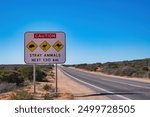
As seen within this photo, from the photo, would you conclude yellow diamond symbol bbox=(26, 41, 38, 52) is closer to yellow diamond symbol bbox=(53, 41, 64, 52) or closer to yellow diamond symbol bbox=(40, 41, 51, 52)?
yellow diamond symbol bbox=(40, 41, 51, 52)

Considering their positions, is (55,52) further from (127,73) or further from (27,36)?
(127,73)

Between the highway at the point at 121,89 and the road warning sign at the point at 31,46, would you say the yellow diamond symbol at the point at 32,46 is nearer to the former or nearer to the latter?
the road warning sign at the point at 31,46

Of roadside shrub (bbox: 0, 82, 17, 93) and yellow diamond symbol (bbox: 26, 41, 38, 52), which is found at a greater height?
yellow diamond symbol (bbox: 26, 41, 38, 52)

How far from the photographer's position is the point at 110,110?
12102 mm

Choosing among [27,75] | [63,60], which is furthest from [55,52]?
[27,75]

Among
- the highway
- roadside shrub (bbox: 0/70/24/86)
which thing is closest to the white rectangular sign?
the highway

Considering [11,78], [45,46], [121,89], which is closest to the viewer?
[45,46]

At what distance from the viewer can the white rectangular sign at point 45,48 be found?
21484 millimetres

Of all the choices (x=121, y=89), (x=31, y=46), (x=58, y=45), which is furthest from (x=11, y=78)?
(x=58, y=45)

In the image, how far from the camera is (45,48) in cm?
2172

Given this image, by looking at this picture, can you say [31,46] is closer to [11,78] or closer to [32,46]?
[32,46]

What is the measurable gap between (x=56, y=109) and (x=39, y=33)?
10022mm

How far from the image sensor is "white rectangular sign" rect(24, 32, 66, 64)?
70.5 ft

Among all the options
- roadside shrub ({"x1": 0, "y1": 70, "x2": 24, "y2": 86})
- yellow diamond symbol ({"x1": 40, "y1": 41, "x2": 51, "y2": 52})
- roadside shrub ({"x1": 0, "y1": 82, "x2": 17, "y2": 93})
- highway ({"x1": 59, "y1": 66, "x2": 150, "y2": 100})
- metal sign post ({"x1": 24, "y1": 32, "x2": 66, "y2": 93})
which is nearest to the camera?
metal sign post ({"x1": 24, "y1": 32, "x2": 66, "y2": 93})
